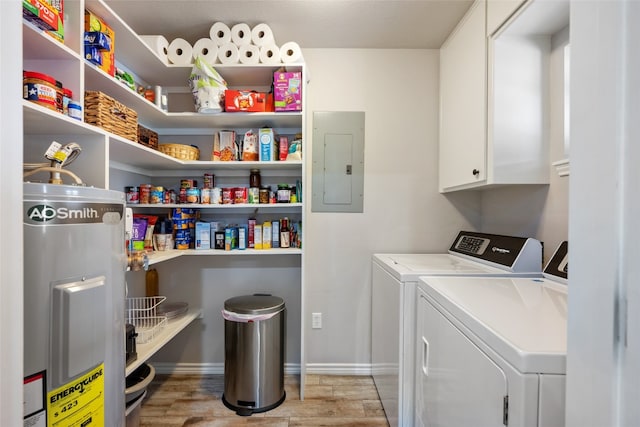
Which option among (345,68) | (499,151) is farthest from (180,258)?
(499,151)

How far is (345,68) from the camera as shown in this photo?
224cm

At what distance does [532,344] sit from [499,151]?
116 centimetres

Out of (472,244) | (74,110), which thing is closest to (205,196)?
(74,110)

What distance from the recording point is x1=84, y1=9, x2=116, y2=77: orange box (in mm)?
1250

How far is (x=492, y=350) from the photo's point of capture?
0.77 meters

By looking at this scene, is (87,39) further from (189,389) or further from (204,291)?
(189,389)

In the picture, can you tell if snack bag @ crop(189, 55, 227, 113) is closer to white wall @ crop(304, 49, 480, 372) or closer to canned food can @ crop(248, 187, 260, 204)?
canned food can @ crop(248, 187, 260, 204)

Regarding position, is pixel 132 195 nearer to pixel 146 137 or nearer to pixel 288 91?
pixel 146 137

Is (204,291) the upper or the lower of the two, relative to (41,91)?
lower

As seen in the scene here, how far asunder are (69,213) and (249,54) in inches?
60.3

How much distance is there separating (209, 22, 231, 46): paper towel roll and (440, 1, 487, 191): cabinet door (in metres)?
1.51

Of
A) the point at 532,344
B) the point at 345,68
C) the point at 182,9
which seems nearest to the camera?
the point at 532,344

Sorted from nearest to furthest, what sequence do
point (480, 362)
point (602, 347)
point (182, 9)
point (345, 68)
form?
point (602, 347) < point (480, 362) < point (182, 9) < point (345, 68)

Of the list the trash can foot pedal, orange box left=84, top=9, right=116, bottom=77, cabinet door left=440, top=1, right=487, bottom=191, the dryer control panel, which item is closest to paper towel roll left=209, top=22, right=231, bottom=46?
orange box left=84, top=9, right=116, bottom=77
